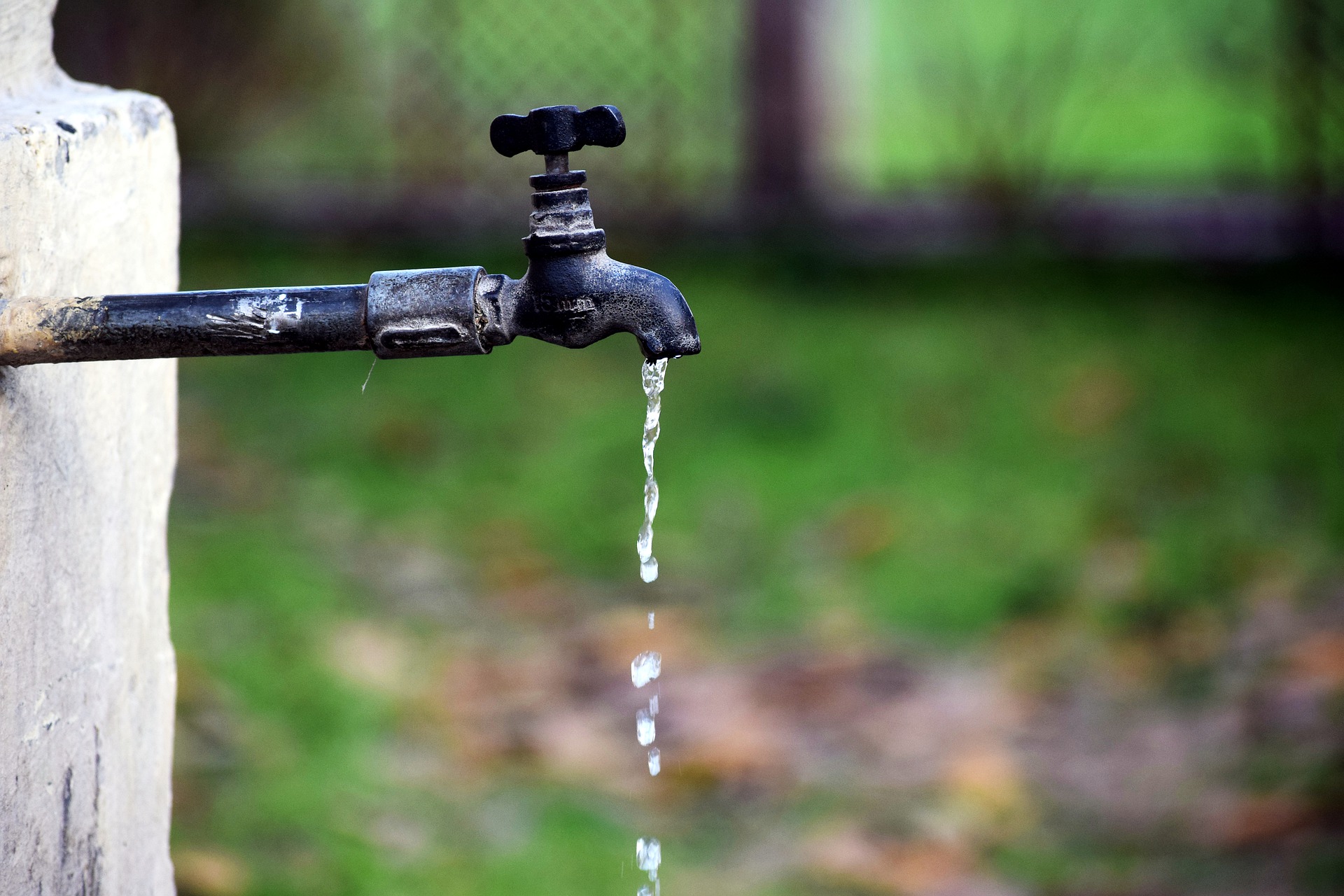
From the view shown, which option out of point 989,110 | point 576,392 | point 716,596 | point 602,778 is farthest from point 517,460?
point 989,110

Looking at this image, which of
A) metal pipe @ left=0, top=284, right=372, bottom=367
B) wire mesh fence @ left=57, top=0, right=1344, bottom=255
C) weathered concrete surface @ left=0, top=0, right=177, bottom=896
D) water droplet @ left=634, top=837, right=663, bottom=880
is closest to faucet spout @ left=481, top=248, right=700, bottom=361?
metal pipe @ left=0, top=284, right=372, bottom=367

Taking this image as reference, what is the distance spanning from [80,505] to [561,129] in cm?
46

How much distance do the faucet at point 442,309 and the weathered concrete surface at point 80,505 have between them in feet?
0.25

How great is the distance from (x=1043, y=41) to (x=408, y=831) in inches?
144

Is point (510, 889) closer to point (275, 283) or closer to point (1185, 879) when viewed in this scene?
point (1185, 879)

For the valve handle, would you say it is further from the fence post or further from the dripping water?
the fence post

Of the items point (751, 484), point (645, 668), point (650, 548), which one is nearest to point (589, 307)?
point (650, 548)

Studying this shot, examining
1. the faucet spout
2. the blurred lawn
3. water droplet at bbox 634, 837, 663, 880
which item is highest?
the faucet spout

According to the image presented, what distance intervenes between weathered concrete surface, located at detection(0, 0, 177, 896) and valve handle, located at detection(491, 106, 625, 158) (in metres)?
0.31

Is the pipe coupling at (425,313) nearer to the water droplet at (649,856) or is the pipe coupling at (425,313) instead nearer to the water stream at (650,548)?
the water stream at (650,548)

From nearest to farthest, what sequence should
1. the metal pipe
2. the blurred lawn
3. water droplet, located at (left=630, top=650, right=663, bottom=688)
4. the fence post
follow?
the metal pipe, water droplet, located at (left=630, top=650, right=663, bottom=688), the blurred lawn, the fence post

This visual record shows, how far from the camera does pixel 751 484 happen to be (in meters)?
3.61

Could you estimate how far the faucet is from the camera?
0.85 meters

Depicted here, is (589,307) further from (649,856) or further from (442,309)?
(649,856)
